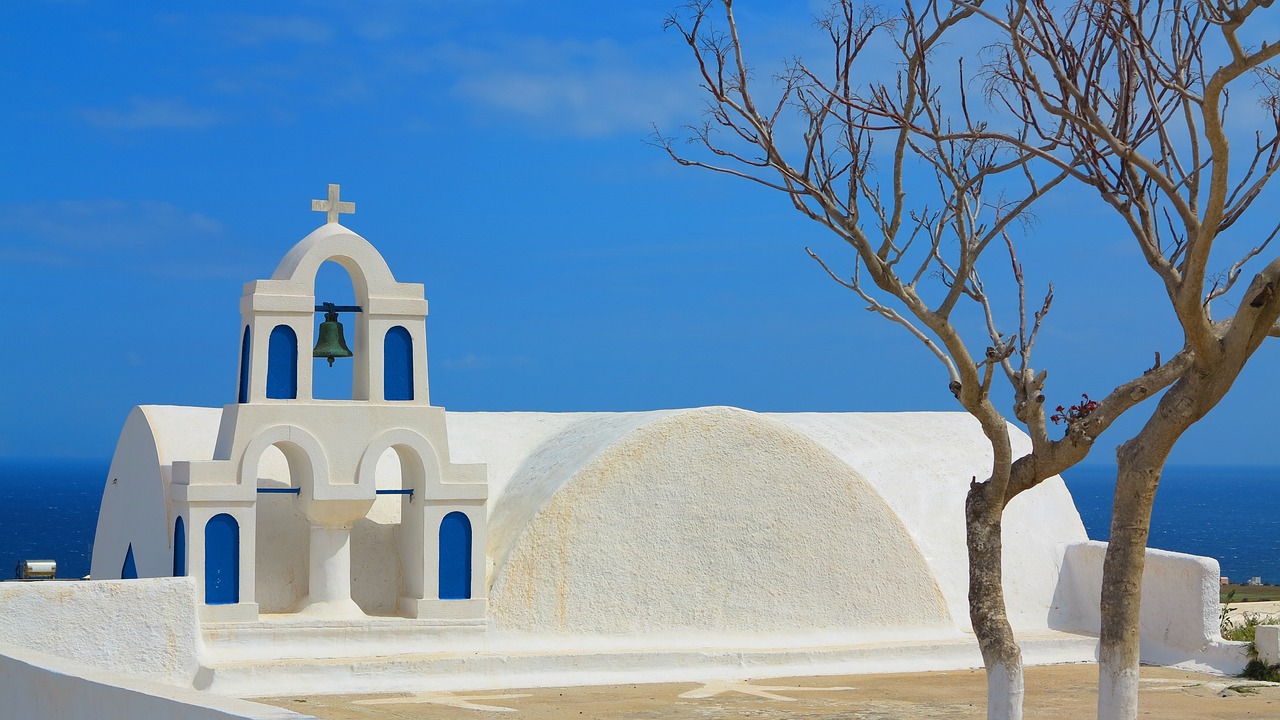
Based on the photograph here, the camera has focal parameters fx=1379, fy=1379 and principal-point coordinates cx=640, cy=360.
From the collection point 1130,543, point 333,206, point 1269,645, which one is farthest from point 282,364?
point 1269,645

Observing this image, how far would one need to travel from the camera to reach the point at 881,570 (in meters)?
16.4

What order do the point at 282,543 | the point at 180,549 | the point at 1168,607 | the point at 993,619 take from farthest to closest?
the point at 1168,607
the point at 282,543
the point at 180,549
the point at 993,619

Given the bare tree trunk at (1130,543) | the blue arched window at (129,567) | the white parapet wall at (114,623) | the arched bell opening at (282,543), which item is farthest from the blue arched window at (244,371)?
the bare tree trunk at (1130,543)

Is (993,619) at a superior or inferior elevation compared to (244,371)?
inferior

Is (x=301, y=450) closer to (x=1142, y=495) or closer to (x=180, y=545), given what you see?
(x=180, y=545)

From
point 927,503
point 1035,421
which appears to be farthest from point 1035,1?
point 927,503

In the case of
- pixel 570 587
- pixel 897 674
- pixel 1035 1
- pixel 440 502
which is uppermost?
pixel 1035 1

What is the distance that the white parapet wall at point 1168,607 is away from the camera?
52.9 feet

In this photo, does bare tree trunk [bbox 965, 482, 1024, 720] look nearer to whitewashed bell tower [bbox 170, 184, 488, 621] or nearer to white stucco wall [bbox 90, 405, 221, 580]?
whitewashed bell tower [bbox 170, 184, 488, 621]

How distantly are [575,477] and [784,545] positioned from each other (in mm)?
2590

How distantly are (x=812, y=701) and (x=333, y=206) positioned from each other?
7291mm

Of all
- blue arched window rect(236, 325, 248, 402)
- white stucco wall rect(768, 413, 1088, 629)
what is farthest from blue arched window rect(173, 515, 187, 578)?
white stucco wall rect(768, 413, 1088, 629)

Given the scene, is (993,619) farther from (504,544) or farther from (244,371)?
(244,371)

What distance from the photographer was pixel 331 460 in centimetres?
1438
